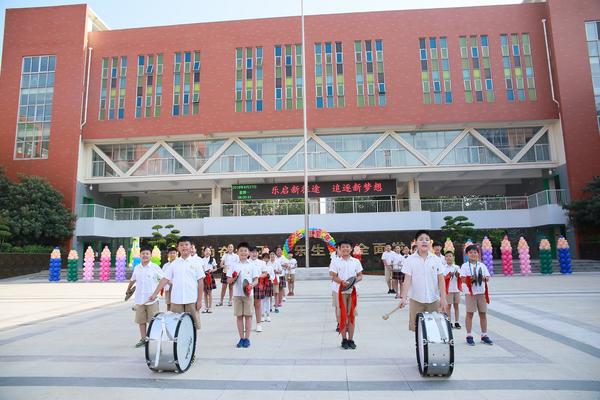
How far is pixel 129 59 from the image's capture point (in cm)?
2922

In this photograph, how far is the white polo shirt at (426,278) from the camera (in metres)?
5.04

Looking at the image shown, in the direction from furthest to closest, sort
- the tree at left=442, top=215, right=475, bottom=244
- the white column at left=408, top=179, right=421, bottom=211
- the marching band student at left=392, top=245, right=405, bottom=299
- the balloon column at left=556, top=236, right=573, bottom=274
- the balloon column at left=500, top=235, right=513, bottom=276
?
1. the white column at left=408, top=179, right=421, bottom=211
2. the tree at left=442, top=215, right=475, bottom=244
3. the balloon column at left=500, top=235, right=513, bottom=276
4. the balloon column at left=556, top=236, right=573, bottom=274
5. the marching band student at left=392, top=245, right=405, bottom=299

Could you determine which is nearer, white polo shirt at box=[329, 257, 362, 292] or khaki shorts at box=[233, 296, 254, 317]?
white polo shirt at box=[329, 257, 362, 292]

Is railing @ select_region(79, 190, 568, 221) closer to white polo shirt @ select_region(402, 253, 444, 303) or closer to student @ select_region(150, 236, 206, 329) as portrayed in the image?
student @ select_region(150, 236, 206, 329)

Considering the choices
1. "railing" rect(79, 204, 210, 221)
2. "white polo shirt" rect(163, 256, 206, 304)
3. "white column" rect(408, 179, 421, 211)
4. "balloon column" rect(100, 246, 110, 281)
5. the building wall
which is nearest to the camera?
"white polo shirt" rect(163, 256, 206, 304)

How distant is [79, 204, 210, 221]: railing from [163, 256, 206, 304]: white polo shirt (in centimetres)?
2348

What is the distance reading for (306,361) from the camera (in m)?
5.22

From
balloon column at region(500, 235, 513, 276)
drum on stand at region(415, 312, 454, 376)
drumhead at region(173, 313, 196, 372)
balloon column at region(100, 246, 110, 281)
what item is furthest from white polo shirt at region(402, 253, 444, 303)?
balloon column at region(100, 246, 110, 281)

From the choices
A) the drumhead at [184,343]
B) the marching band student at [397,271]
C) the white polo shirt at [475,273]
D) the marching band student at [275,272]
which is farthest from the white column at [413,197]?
the drumhead at [184,343]

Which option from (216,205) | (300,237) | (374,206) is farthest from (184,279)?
(216,205)

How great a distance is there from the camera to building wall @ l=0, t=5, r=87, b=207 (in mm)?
28062

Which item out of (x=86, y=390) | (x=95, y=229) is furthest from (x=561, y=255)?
(x=95, y=229)

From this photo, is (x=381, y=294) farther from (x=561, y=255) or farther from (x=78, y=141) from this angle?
(x=78, y=141)

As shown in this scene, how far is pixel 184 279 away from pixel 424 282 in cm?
343
